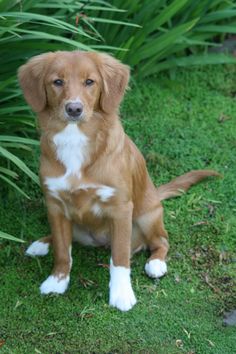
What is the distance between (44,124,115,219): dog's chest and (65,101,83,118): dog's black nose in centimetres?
19

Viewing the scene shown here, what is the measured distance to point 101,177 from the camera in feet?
10.9

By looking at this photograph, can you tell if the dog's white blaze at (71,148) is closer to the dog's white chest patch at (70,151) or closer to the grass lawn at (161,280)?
the dog's white chest patch at (70,151)

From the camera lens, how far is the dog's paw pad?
350 centimetres

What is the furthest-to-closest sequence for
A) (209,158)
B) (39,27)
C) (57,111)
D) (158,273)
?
(209,158) < (39,27) < (158,273) < (57,111)

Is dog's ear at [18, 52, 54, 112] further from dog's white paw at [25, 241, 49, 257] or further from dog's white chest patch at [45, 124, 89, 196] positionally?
dog's white paw at [25, 241, 49, 257]

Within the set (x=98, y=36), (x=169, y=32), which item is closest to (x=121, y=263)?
(x=98, y=36)

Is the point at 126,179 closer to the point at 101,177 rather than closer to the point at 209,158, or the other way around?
the point at 101,177

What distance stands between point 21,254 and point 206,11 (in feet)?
7.74

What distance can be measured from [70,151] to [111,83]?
0.38 metres

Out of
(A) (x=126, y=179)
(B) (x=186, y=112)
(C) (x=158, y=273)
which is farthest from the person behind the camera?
(B) (x=186, y=112)

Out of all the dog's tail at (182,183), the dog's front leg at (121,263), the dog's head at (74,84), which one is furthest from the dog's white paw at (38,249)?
the dog's head at (74,84)

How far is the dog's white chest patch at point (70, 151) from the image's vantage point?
3.30 meters

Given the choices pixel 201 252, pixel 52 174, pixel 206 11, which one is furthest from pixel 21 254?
pixel 206 11

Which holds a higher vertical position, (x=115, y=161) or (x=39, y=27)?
(x=39, y=27)
